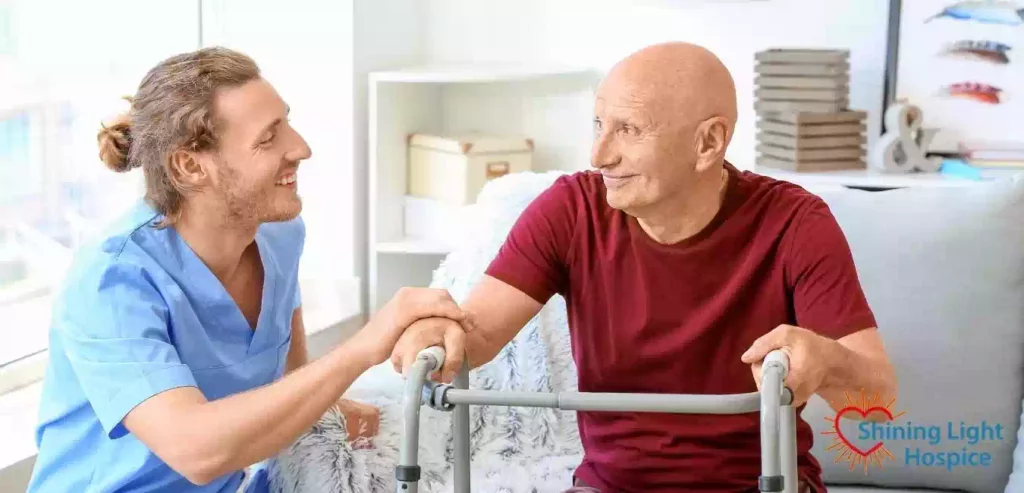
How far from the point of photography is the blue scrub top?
1.52 meters

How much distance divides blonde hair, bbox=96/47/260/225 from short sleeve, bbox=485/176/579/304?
0.43m

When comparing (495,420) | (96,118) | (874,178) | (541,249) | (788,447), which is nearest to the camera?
(788,447)

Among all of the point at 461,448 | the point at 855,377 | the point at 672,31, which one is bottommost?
the point at 461,448

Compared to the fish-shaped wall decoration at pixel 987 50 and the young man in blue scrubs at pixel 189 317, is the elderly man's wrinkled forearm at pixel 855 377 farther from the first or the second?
the fish-shaped wall decoration at pixel 987 50

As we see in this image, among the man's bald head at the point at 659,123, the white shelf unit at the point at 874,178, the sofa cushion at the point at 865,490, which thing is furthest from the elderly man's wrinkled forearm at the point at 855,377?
the white shelf unit at the point at 874,178

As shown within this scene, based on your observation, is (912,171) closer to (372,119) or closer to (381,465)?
(372,119)

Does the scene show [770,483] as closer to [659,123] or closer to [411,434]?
[411,434]

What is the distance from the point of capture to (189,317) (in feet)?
5.39

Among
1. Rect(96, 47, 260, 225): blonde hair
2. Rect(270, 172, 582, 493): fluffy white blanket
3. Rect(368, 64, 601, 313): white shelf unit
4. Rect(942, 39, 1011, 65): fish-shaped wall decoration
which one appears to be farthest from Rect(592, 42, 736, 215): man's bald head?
Rect(942, 39, 1011, 65): fish-shaped wall decoration

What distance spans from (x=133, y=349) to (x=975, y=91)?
80.4 inches

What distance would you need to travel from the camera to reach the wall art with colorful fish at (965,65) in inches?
109

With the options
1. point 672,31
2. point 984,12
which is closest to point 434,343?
point 672,31

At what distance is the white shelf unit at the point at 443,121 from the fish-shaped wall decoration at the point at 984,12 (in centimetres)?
85

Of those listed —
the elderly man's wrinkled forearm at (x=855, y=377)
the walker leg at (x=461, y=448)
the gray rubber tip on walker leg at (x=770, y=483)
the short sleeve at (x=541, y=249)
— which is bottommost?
the walker leg at (x=461, y=448)
